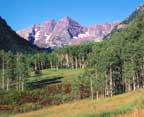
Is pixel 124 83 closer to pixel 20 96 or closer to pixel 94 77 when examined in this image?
pixel 94 77

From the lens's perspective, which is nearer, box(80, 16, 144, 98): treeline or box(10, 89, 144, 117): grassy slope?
box(10, 89, 144, 117): grassy slope

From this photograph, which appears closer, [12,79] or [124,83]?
[124,83]

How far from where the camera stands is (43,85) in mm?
160125

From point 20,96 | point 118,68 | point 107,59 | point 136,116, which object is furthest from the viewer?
point 20,96

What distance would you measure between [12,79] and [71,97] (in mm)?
51852

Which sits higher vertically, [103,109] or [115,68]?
[115,68]

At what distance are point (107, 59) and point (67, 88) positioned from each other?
33.8 m

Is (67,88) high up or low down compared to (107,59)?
down

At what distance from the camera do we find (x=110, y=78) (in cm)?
11688

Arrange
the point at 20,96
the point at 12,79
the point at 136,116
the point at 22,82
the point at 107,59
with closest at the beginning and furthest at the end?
1. the point at 136,116
2. the point at 107,59
3. the point at 20,96
4. the point at 22,82
5. the point at 12,79

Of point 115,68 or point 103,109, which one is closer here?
point 103,109

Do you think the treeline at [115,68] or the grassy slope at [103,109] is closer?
the grassy slope at [103,109]

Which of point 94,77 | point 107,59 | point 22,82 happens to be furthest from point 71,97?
point 22,82

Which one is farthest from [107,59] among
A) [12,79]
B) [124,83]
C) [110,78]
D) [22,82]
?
[12,79]
